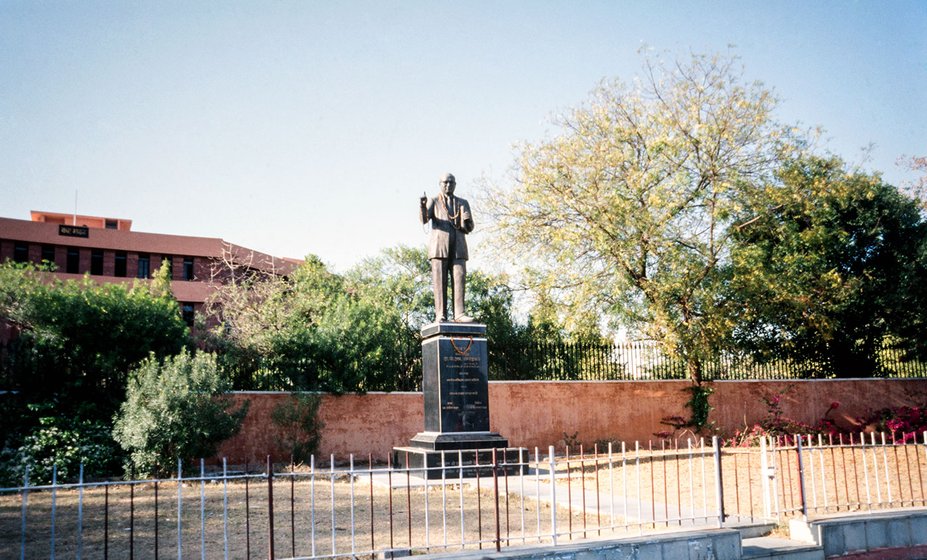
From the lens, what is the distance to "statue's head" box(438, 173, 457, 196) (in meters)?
13.3

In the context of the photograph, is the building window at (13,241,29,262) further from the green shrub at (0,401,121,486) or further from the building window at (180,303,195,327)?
the green shrub at (0,401,121,486)

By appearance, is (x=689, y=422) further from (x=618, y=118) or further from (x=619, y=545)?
(x=619, y=545)

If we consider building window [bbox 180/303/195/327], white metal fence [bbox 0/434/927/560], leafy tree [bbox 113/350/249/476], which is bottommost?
white metal fence [bbox 0/434/927/560]

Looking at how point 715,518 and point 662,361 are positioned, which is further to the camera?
point 662,361

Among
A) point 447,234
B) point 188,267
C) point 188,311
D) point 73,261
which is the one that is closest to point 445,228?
point 447,234

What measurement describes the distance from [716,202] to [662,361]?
518 centimetres

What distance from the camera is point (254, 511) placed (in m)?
9.20

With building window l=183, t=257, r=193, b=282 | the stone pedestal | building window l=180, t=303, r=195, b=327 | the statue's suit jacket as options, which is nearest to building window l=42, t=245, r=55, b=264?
building window l=183, t=257, r=193, b=282

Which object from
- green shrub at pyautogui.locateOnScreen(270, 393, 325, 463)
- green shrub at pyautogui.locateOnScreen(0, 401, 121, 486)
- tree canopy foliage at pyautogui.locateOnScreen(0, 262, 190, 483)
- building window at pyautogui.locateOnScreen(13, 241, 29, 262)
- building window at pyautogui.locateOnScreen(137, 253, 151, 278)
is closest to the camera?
green shrub at pyautogui.locateOnScreen(0, 401, 121, 486)

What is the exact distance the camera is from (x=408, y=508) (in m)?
6.55

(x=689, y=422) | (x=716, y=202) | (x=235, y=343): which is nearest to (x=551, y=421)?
(x=689, y=422)

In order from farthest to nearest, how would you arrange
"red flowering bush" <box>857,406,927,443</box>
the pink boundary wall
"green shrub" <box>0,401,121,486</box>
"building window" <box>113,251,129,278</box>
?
"building window" <box>113,251,129,278</box>
"red flowering bush" <box>857,406,927,443</box>
the pink boundary wall
"green shrub" <box>0,401,121,486</box>

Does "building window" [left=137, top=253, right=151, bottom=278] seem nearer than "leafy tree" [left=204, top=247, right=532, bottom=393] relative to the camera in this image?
No

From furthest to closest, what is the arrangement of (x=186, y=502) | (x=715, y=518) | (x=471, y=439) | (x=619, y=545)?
1. (x=471, y=439)
2. (x=186, y=502)
3. (x=715, y=518)
4. (x=619, y=545)
